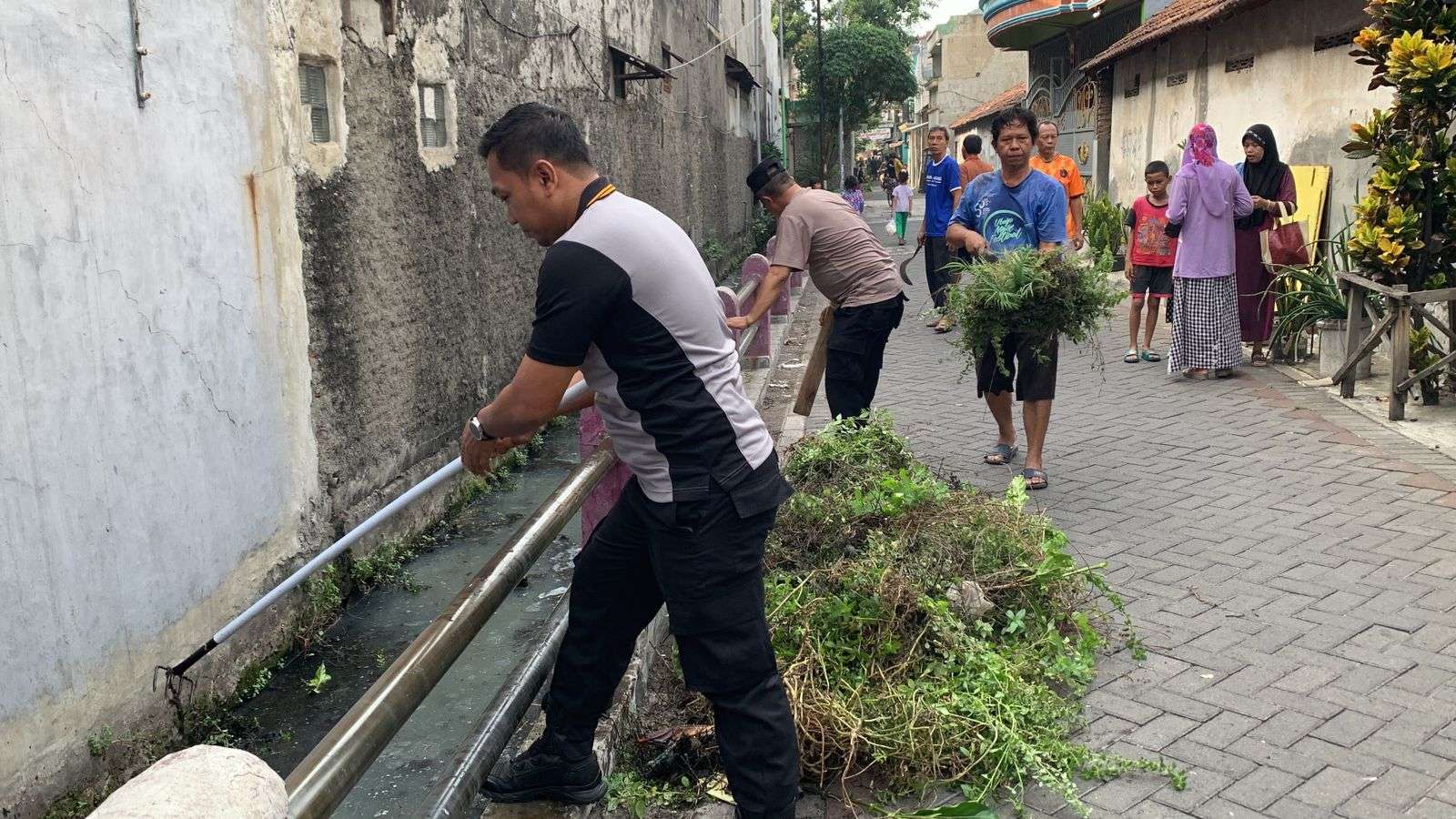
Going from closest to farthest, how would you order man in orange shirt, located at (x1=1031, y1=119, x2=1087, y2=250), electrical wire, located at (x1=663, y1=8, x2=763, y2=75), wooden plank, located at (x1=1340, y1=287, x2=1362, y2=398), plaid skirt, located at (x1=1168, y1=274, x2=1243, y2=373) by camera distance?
wooden plank, located at (x1=1340, y1=287, x2=1362, y2=398) → plaid skirt, located at (x1=1168, y1=274, x2=1243, y2=373) → man in orange shirt, located at (x1=1031, y1=119, x2=1087, y2=250) → electrical wire, located at (x1=663, y1=8, x2=763, y2=75)

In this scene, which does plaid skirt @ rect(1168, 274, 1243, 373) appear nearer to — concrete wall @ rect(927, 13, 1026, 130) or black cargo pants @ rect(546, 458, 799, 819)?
black cargo pants @ rect(546, 458, 799, 819)

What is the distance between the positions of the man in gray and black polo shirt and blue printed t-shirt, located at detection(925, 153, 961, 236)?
896cm

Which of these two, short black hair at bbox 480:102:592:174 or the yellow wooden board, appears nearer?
short black hair at bbox 480:102:592:174

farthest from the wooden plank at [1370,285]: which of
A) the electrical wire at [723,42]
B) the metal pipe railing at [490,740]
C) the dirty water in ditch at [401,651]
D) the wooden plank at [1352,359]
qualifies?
the electrical wire at [723,42]

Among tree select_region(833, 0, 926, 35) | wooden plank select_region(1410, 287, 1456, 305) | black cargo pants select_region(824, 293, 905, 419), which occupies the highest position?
tree select_region(833, 0, 926, 35)

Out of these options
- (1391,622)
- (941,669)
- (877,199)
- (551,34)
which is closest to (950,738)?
(941,669)

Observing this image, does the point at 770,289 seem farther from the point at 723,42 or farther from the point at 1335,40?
the point at 723,42

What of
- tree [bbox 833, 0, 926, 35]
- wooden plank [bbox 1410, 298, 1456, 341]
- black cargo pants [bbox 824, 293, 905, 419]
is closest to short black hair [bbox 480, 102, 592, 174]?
black cargo pants [bbox 824, 293, 905, 419]

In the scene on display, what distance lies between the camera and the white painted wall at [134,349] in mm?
3295

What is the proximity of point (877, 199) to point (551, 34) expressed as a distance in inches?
1876

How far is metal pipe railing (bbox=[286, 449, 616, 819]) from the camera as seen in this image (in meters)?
2.04

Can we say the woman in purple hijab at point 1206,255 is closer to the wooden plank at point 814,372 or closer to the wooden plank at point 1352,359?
the wooden plank at point 1352,359

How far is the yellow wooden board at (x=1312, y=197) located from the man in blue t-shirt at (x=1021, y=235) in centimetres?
487

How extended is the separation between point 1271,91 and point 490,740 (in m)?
11.2
